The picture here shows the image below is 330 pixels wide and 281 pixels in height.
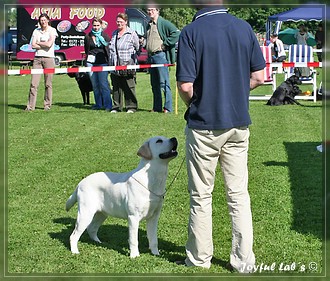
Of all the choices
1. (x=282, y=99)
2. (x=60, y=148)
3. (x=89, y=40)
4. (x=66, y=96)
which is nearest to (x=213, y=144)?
(x=60, y=148)

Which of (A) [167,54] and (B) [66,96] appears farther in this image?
(B) [66,96]

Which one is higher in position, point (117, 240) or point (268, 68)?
point (268, 68)

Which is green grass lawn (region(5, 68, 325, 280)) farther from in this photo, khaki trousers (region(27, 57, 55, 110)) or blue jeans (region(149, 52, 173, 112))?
khaki trousers (region(27, 57, 55, 110))

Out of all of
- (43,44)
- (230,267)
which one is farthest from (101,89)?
(230,267)

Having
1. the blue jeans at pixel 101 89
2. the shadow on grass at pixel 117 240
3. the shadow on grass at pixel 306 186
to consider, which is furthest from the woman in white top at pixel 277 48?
the shadow on grass at pixel 117 240

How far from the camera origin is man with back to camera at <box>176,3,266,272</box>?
173 inches

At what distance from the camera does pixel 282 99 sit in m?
15.9

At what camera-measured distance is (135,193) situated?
16.0 feet

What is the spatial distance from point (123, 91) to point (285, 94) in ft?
13.6

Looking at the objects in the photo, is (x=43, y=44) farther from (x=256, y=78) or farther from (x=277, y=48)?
(x=277, y=48)

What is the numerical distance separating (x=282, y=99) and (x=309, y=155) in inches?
269

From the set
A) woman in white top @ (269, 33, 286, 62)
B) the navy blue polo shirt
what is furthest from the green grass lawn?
woman in white top @ (269, 33, 286, 62)

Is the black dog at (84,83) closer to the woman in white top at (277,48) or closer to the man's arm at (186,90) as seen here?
the woman in white top at (277,48)

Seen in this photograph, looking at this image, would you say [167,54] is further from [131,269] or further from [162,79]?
[131,269]
